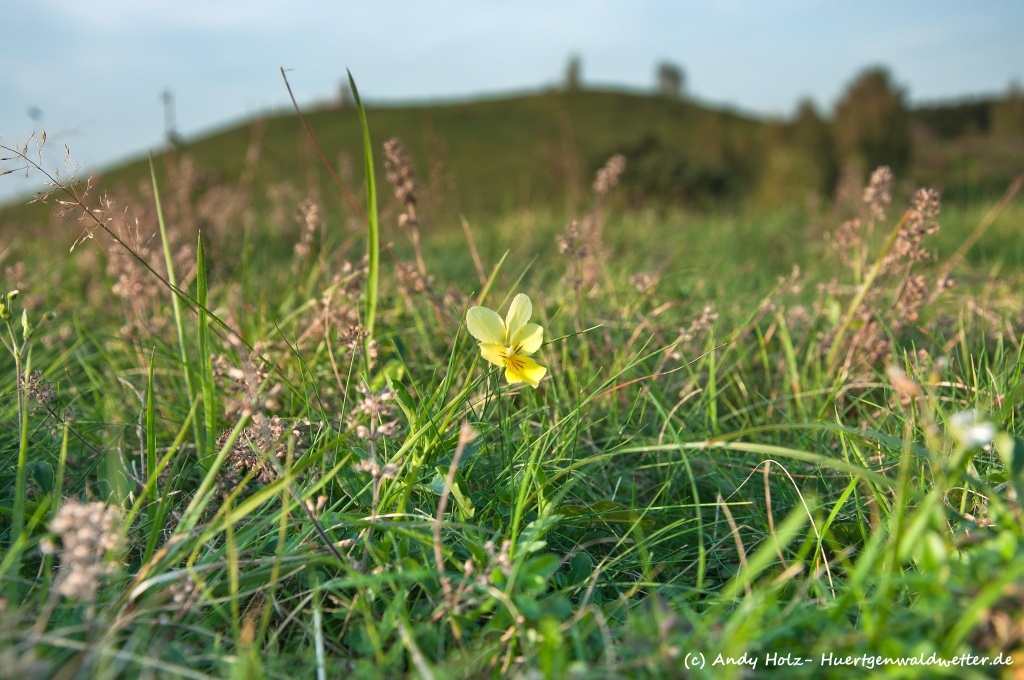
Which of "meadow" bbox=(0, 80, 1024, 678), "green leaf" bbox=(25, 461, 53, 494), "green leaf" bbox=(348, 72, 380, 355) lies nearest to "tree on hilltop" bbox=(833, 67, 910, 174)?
"meadow" bbox=(0, 80, 1024, 678)

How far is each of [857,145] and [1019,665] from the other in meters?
19.4

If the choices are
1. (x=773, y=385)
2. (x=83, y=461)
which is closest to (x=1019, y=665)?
(x=773, y=385)

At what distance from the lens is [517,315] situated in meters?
1.35

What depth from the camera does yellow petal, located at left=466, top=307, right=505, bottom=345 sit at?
4.26ft

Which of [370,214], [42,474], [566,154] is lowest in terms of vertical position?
[42,474]

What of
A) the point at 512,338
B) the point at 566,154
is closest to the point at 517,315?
the point at 512,338

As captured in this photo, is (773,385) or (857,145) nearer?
(773,385)

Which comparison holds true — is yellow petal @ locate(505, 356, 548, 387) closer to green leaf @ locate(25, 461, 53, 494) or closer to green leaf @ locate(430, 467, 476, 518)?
green leaf @ locate(430, 467, 476, 518)

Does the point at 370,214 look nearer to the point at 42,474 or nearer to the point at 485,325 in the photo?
the point at 485,325

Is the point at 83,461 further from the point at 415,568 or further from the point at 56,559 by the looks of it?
the point at 415,568

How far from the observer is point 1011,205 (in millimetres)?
7031

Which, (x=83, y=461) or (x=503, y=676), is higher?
(x=83, y=461)

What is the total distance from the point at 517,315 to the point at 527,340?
52mm

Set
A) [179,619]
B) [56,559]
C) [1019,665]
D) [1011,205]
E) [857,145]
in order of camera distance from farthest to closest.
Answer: [857,145]
[1011,205]
[56,559]
[179,619]
[1019,665]
